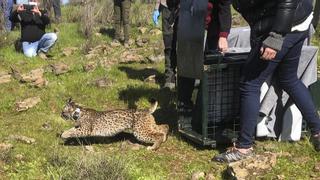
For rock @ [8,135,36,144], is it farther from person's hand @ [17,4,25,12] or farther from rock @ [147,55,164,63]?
person's hand @ [17,4,25,12]

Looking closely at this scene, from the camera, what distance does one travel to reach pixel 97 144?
6180mm

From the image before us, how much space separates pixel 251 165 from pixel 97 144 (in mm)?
1998

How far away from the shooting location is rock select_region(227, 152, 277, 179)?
470cm

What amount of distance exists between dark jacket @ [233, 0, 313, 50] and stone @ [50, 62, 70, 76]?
485cm

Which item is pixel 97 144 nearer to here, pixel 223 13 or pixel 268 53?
pixel 223 13

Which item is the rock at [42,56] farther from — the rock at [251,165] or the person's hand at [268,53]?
the person's hand at [268,53]

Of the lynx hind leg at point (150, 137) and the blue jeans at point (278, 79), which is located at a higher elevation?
the blue jeans at point (278, 79)

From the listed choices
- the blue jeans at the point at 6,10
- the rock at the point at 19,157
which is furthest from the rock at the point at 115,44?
the rock at the point at 19,157

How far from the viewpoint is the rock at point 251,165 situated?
470 cm

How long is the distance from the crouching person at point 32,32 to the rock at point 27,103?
3410mm

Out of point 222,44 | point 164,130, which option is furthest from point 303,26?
point 164,130

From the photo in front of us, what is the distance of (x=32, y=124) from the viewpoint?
695 centimetres

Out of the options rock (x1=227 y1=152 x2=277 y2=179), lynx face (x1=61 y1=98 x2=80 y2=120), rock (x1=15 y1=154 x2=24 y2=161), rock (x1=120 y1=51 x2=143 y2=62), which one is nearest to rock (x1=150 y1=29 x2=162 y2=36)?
rock (x1=120 y1=51 x2=143 y2=62)

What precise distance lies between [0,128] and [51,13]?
941 cm
